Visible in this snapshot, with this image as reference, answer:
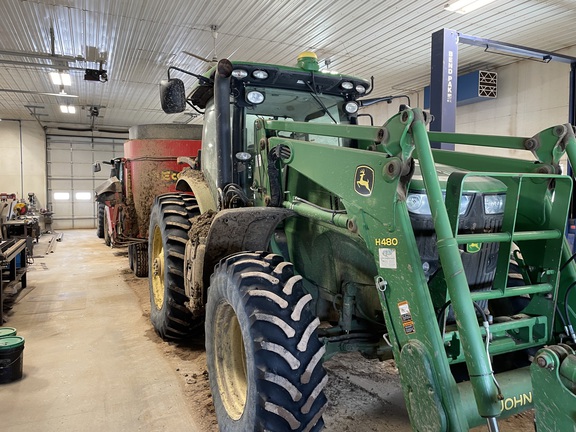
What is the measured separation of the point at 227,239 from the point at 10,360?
7.52 ft

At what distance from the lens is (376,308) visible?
9.32 ft

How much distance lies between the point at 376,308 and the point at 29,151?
70.2 feet

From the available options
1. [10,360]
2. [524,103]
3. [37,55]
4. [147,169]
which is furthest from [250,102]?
[524,103]

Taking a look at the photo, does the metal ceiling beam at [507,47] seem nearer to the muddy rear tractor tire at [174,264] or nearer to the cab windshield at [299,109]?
the cab windshield at [299,109]

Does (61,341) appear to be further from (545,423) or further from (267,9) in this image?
(267,9)

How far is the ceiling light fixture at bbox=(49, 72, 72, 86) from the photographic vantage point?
11.5m

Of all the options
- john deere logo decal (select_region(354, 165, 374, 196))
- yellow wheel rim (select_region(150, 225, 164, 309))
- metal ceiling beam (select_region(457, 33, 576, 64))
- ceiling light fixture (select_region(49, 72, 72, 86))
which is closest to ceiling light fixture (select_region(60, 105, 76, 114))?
ceiling light fixture (select_region(49, 72, 72, 86))

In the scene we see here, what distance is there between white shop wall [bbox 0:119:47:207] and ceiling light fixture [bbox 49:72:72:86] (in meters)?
8.85

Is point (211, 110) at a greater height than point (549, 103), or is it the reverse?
point (549, 103)

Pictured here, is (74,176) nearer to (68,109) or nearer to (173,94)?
(68,109)

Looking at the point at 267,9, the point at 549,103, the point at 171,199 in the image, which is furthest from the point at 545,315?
the point at 549,103

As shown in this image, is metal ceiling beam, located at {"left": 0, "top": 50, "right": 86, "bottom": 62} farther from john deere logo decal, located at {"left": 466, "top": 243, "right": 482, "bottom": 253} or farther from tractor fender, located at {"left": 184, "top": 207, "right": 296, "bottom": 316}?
john deere logo decal, located at {"left": 466, "top": 243, "right": 482, "bottom": 253}

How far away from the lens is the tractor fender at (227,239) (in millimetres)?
3096

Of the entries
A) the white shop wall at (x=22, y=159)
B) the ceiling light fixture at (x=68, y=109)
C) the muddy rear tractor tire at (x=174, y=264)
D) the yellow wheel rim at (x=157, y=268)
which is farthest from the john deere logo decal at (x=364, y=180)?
the white shop wall at (x=22, y=159)
